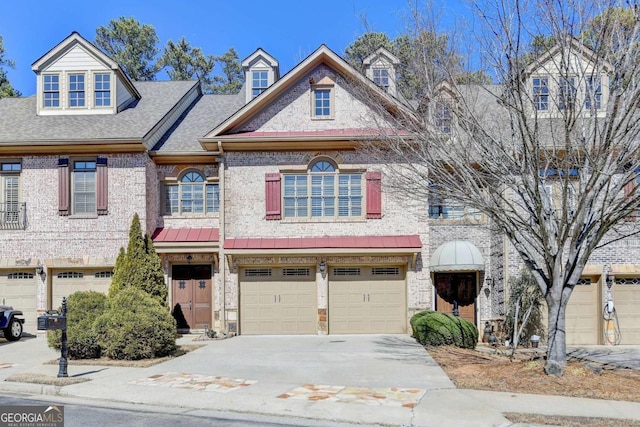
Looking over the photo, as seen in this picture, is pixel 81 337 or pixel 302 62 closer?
pixel 81 337

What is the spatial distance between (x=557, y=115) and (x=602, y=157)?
159cm

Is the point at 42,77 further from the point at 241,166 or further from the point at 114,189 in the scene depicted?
the point at 241,166

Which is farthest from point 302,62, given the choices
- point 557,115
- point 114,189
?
point 557,115

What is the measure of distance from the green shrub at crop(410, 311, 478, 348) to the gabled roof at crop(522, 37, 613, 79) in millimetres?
6838

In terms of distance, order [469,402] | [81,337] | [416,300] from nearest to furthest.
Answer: [469,402]
[81,337]
[416,300]

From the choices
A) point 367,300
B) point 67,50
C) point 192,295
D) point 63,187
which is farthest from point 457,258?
point 67,50

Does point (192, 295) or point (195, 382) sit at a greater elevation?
point (192, 295)

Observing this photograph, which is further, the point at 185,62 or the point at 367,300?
the point at 185,62

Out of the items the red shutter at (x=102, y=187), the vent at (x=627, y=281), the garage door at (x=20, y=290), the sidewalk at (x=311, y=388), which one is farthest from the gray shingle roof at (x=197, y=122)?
the vent at (x=627, y=281)

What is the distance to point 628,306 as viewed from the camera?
18781 mm

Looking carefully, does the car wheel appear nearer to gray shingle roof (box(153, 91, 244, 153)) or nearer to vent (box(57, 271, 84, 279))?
vent (box(57, 271, 84, 279))

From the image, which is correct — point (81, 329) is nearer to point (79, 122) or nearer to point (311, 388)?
point (311, 388)

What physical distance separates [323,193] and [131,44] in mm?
28290

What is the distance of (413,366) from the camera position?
41.9ft
